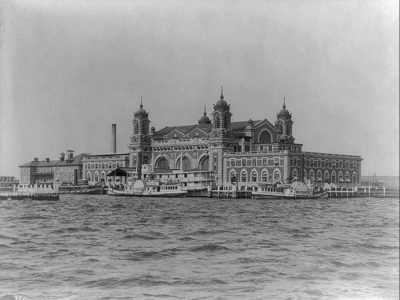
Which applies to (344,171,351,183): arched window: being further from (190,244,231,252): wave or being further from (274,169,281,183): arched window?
(190,244,231,252): wave

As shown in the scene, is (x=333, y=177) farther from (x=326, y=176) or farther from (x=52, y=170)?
(x=52, y=170)

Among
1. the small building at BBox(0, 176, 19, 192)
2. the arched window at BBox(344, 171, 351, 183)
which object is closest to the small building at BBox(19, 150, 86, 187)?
the small building at BBox(0, 176, 19, 192)

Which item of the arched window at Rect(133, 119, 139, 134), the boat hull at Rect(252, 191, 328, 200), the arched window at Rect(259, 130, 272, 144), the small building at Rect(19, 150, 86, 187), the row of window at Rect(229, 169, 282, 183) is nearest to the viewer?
the boat hull at Rect(252, 191, 328, 200)

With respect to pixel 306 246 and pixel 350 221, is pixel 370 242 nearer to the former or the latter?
pixel 306 246

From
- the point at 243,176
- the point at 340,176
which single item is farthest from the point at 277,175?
the point at 340,176

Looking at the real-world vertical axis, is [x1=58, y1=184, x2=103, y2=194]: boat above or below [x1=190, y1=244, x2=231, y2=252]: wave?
above

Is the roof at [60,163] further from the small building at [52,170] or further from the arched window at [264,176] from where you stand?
the arched window at [264,176]

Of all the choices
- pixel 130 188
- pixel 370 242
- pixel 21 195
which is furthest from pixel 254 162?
pixel 370 242
